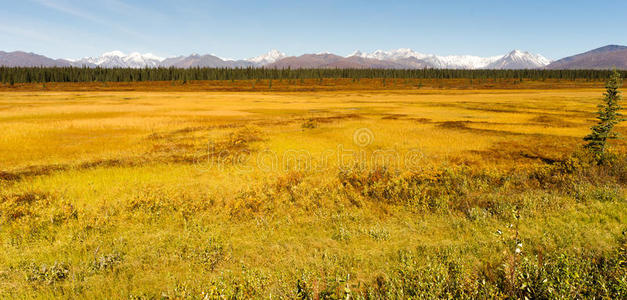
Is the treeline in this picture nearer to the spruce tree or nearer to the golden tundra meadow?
the golden tundra meadow

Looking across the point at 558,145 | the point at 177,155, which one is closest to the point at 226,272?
the point at 177,155

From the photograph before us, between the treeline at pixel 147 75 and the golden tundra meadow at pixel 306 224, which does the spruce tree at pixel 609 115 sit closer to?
the golden tundra meadow at pixel 306 224

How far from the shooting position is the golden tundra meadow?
6.55 metres

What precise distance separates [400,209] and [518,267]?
4981mm

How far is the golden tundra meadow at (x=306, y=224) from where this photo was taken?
21.5ft

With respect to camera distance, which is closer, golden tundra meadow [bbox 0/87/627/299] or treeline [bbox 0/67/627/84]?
golden tundra meadow [bbox 0/87/627/299]

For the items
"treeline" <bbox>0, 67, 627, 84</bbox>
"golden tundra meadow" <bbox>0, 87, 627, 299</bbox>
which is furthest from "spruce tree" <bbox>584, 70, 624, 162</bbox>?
"treeline" <bbox>0, 67, 627, 84</bbox>

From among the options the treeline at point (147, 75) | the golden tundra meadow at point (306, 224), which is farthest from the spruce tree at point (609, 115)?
the treeline at point (147, 75)

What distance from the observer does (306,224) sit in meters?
10.2

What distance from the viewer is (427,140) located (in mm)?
26672

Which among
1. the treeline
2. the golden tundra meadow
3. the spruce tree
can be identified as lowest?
the golden tundra meadow

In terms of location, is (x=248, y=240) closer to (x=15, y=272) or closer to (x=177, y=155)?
(x=15, y=272)

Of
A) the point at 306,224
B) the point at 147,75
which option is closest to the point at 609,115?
the point at 306,224

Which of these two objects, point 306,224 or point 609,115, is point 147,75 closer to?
point 306,224
